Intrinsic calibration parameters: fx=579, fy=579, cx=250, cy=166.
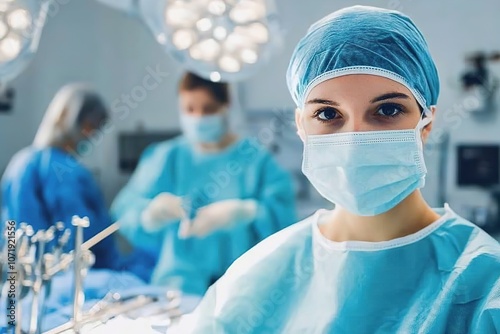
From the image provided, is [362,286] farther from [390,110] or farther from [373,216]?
[390,110]

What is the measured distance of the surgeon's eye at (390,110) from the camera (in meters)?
1.15

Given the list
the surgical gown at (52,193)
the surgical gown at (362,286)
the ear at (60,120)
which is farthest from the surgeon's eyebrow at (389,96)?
the ear at (60,120)

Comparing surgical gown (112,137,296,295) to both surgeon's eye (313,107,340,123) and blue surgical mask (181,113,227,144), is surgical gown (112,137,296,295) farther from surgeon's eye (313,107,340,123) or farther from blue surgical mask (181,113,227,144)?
surgeon's eye (313,107,340,123)

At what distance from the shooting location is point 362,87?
1.14 m

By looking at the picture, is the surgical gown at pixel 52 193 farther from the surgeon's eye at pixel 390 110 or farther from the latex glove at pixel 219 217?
the surgeon's eye at pixel 390 110

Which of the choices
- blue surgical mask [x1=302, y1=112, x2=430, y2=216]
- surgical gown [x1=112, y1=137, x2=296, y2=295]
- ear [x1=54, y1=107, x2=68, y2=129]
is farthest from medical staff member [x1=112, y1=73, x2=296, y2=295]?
blue surgical mask [x1=302, y1=112, x2=430, y2=216]

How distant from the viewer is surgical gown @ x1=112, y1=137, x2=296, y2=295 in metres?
1.85

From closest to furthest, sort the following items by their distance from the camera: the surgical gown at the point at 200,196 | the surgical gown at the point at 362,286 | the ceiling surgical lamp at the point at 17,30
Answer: the surgical gown at the point at 362,286
the ceiling surgical lamp at the point at 17,30
the surgical gown at the point at 200,196

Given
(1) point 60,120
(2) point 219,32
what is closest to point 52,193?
(1) point 60,120

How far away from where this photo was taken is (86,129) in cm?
202

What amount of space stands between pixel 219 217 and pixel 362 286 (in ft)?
2.64

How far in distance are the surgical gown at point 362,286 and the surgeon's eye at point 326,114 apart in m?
0.27

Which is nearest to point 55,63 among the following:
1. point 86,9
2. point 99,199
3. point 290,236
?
point 86,9

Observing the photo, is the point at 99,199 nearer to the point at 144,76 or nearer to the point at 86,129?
the point at 86,129
